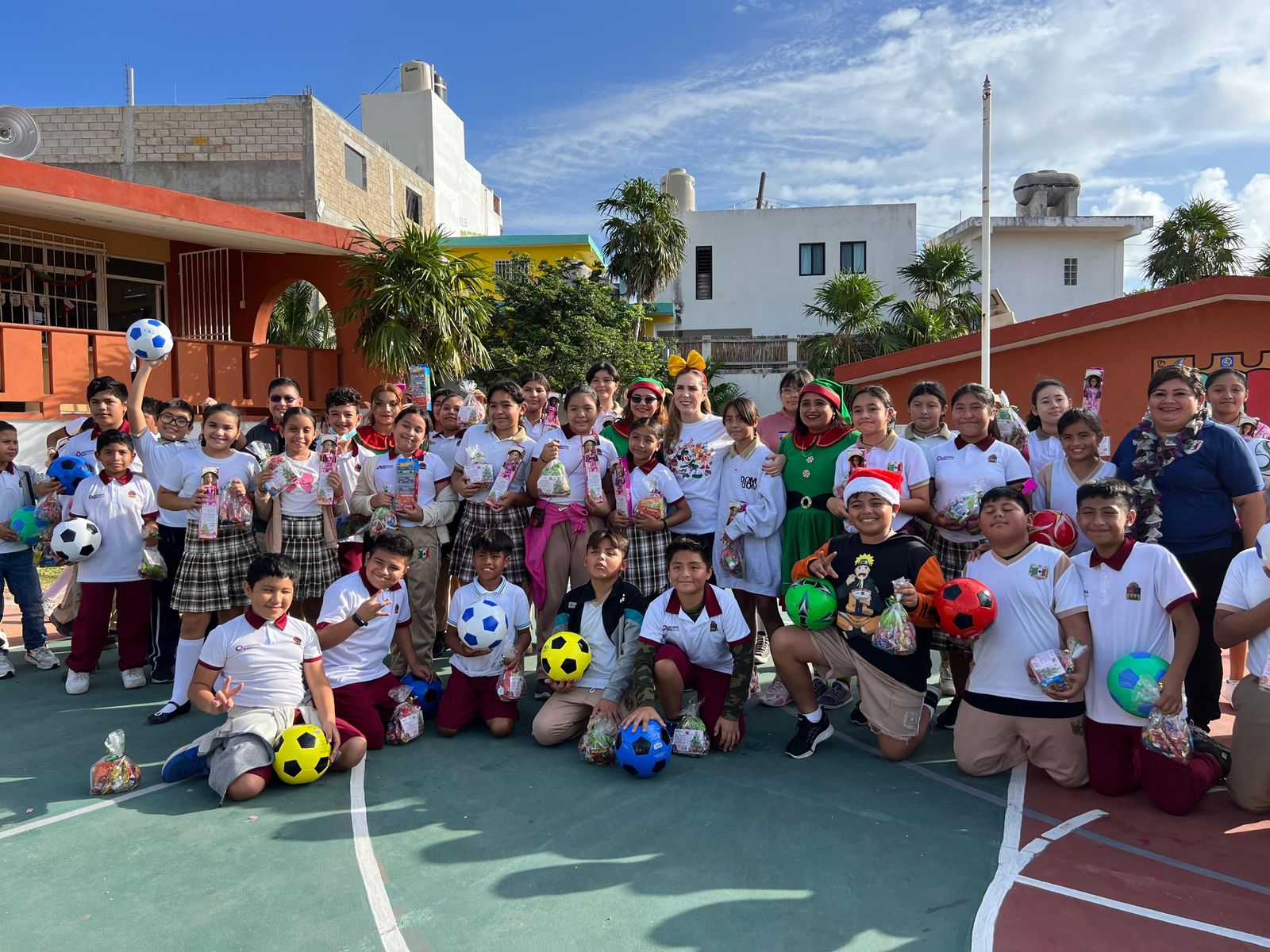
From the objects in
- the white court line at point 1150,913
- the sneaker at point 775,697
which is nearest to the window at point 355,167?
the sneaker at point 775,697

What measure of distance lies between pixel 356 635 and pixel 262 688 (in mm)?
594

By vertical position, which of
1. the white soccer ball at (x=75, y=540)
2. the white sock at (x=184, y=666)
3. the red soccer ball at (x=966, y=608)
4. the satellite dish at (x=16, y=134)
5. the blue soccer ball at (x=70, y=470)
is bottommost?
the white sock at (x=184, y=666)

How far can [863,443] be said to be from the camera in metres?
5.13

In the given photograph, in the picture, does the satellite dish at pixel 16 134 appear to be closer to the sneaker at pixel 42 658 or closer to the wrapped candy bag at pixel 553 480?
the sneaker at pixel 42 658

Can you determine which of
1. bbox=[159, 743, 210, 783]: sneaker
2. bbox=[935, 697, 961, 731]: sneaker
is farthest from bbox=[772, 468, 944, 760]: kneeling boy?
bbox=[159, 743, 210, 783]: sneaker

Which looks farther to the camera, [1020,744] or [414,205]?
[414,205]

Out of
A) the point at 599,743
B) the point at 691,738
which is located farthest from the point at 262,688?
the point at 691,738

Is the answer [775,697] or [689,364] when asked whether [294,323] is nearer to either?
[689,364]

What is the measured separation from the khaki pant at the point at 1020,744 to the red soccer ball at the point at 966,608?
0.48 meters

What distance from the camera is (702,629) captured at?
4.63 meters

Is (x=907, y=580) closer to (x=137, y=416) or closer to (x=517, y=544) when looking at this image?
(x=517, y=544)

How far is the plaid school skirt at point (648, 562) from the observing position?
545cm

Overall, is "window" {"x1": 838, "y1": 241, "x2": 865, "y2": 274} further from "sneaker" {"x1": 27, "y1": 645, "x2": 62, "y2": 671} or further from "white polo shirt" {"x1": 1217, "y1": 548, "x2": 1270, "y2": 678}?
"sneaker" {"x1": 27, "y1": 645, "x2": 62, "y2": 671}

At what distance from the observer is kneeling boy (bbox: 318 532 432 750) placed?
4.59 meters
